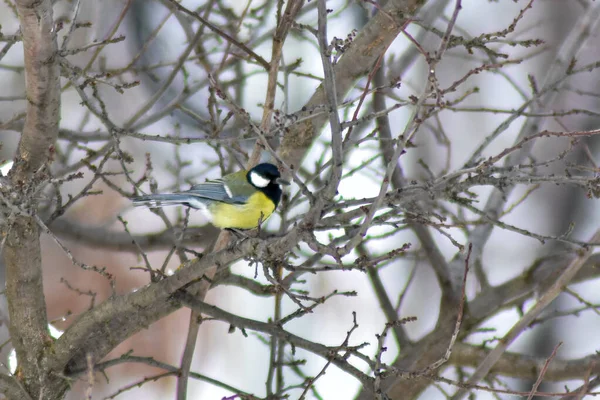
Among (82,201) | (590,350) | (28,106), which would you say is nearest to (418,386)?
(28,106)

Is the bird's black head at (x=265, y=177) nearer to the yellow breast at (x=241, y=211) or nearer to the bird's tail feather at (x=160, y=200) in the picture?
the yellow breast at (x=241, y=211)

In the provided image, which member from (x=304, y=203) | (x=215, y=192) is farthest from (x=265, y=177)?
(x=304, y=203)

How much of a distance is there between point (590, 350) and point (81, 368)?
17.0 ft

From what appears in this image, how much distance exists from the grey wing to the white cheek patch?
11 cm

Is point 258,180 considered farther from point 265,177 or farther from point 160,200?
point 160,200

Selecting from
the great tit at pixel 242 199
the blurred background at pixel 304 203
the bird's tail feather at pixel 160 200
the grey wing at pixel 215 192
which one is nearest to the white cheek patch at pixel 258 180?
the great tit at pixel 242 199

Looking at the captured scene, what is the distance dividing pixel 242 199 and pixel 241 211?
2.3 inches

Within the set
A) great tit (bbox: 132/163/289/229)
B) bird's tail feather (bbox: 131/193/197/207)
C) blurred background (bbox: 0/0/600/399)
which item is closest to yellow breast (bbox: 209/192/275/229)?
great tit (bbox: 132/163/289/229)

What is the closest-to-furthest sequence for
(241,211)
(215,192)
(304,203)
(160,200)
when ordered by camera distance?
(160,200)
(241,211)
(215,192)
(304,203)

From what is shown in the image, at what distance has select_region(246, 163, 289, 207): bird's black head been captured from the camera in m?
3.07

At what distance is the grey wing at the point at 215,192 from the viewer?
307 centimetres

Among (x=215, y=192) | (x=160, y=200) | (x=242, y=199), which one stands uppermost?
(x=215, y=192)

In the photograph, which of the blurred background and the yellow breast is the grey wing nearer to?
the yellow breast

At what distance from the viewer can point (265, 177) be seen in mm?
3082
